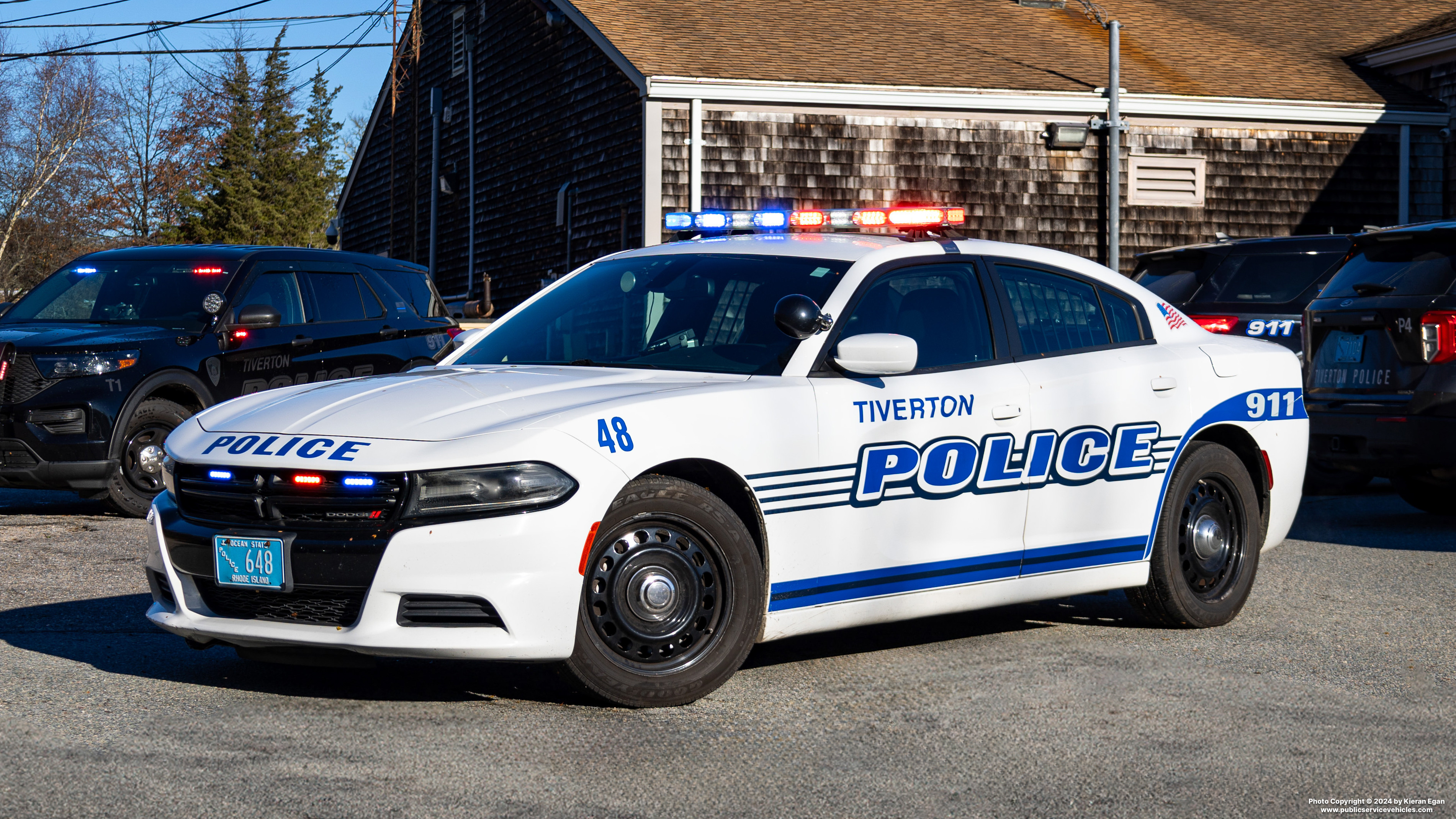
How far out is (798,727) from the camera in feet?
15.9

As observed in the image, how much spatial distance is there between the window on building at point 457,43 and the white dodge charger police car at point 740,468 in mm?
25453

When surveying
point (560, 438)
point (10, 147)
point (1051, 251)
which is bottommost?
point (560, 438)

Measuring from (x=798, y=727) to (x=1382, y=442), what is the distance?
596cm

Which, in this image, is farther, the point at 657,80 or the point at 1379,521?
the point at 657,80

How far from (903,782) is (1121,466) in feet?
8.32

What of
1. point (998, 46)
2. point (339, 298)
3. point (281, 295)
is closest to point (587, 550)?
point (281, 295)

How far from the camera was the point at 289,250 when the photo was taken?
473 inches

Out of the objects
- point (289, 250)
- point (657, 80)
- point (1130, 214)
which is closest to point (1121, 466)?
point (289, 250)

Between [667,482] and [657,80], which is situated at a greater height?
[657,80]

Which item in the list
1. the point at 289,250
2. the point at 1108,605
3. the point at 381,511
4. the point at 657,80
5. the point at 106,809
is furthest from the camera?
the point at 657,80

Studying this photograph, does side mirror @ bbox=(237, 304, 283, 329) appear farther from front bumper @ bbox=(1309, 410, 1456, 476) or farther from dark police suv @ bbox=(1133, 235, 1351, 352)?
front bumper @ bbox=(1309, 410, 1456, 476)

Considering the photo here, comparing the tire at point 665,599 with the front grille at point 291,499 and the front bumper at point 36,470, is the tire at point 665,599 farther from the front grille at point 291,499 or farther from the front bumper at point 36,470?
the front bumper at point 36,470

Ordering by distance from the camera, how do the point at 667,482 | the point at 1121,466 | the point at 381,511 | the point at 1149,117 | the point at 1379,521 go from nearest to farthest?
the point at 381,511
the point at 667,482
the point at 1121,466
the point at 1379,521
the point at 1149,117

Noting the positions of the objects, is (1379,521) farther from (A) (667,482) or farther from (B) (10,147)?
(B) (10,147)
